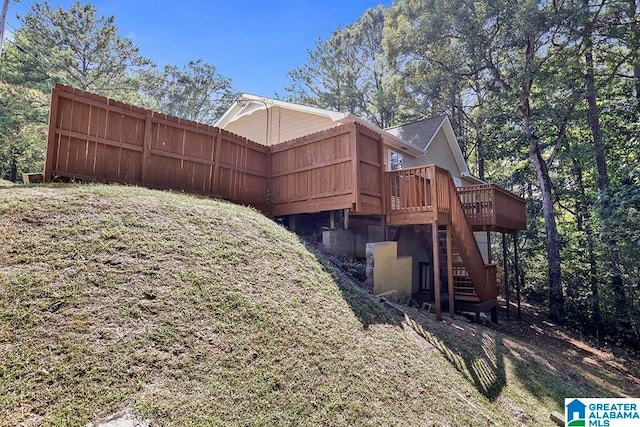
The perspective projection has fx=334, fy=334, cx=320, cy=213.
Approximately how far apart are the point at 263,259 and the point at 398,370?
7.88 ft

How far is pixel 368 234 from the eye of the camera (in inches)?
376

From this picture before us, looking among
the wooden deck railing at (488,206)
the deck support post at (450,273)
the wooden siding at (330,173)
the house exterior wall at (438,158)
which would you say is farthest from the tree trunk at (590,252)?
the wooden siding at (330,173)

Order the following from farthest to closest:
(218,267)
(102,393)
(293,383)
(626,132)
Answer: (626,132) < (218,267) < (293,383) < (102,393)

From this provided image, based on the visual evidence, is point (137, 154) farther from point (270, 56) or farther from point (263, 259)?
point (270, 56)

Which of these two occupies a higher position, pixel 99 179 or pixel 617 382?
pixel 99 179

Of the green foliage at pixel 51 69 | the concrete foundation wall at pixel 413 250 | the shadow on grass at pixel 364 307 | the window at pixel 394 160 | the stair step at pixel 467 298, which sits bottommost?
the stair step at pixel 467 298

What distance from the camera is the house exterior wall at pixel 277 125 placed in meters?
11.8

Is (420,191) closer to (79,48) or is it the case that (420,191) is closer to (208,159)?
(208,159)

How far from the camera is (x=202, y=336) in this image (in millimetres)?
3115

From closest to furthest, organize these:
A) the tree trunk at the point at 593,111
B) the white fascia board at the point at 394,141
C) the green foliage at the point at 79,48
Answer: the white fascia board at the point at 394,141
the tree trunk at the point at 593,111
the green foliage at the point at 79,48

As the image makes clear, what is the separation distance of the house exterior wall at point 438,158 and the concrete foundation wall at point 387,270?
18.2ft

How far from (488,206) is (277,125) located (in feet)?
26.3

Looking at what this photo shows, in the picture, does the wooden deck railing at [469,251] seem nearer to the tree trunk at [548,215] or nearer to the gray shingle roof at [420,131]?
the gray shingle roof at [420,131]

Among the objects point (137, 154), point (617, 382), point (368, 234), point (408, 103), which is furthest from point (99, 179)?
point (408, 103)
